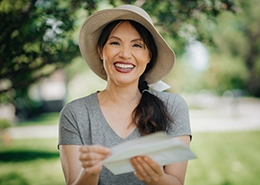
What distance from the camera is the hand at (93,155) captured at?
1.61 m

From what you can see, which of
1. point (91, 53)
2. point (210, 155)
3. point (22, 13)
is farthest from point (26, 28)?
point (210, 155)

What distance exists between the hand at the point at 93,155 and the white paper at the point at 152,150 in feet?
0.10

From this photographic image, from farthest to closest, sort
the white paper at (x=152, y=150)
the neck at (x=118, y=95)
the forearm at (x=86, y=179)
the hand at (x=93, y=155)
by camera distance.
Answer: the neck at (x=118, y=95) < the forearm at (x=86, y=179) < the hand at (x=93, y=155) < the white paper at (x=152, y=150)

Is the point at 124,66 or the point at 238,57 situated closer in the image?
the point at 124,66

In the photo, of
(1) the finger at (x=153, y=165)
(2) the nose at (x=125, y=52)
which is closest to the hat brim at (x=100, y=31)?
(2) the nose at (x=125, y=52)

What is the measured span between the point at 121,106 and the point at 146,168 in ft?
2.24

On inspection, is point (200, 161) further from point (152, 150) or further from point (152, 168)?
point (152, 150)

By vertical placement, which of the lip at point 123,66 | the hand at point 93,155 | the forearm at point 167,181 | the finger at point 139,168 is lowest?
the forearm at point 167,181

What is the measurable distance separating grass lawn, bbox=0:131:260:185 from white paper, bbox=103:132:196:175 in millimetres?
5331

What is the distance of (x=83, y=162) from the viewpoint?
166 cm

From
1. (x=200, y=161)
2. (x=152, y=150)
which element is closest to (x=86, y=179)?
(x=152, y=150)

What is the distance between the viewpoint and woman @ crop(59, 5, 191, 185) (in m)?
2.08

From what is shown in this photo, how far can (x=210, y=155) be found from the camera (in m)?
9.29

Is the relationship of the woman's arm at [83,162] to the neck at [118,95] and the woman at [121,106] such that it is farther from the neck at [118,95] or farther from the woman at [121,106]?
the neck at [118,95]
